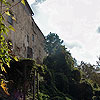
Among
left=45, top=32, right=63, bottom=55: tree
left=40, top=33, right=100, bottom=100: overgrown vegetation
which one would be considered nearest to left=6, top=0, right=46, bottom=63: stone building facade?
left=40, top=33, right=100, bottom=100: overgrown vegetation

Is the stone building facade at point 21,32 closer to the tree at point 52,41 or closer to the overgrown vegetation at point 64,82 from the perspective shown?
the overgrown vegetation at point 64,82

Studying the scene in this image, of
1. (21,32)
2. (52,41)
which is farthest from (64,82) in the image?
(52,41)

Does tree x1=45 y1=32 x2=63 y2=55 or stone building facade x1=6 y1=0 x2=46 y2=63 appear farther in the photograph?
tree x1=45 y1=32 x2=63 y2=55

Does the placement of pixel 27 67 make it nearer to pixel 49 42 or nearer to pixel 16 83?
pixel 16 83

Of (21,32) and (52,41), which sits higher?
(52,41)

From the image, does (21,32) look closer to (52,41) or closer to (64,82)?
(64,82)

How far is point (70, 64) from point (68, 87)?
13.8 feet

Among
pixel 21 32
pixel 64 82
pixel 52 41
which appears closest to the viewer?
pixel 21 32

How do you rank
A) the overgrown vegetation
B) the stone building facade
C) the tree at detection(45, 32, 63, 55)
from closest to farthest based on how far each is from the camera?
the stone building facade, the overgrown vegetation, the tree at detection(45, 32, 63, 55)

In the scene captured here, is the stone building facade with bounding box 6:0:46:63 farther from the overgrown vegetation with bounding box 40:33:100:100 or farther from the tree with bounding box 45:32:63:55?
the tree with bounding box 45:32:63:55

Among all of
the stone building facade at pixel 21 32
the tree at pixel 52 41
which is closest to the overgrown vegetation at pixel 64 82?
the stone building facade at pixel 21 32

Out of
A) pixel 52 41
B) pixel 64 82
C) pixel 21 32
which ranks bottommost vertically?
pixel 64 82

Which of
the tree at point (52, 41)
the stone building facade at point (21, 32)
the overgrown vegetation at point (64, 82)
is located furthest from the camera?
the tree at point (52, 41)

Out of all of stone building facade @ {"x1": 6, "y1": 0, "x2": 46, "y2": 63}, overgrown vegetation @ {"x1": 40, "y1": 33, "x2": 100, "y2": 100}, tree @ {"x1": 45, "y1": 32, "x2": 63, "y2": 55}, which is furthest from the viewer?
tree @ {"x1": 45, "y1": 32, "x2": 63, "y2": 55}
